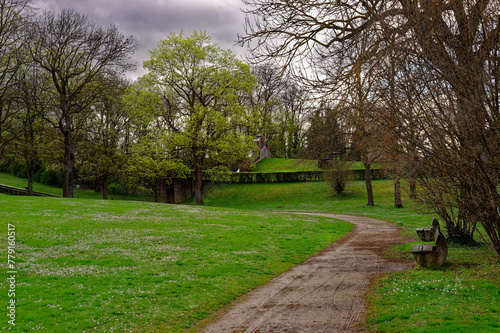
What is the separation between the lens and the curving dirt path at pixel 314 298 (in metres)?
6.88

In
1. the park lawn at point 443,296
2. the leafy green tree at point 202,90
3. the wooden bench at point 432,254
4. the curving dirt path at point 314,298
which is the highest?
the leafy green tree at point 202,90

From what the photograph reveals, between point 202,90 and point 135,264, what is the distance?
106 ft

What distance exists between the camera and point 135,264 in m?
11.3

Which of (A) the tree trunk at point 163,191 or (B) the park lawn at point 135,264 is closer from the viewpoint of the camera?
(B) the park lawn at point 135,264

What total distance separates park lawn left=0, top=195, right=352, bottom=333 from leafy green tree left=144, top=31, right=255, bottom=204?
20.5 m

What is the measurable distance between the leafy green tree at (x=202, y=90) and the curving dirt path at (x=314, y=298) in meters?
28.6

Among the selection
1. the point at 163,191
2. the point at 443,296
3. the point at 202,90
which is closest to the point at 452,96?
the point at 443,296

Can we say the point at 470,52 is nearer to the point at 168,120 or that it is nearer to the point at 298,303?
the point at 298,303

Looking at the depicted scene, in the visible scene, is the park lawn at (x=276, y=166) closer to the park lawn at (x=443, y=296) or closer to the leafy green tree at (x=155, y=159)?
the leafy green tree at (x=155, y=159)

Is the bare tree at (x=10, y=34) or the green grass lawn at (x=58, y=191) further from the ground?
the bare tree at (x=10, y=34)

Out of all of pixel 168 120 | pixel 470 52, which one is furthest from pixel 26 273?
pixel 168 120

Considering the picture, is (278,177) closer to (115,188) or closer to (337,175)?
(337,175)

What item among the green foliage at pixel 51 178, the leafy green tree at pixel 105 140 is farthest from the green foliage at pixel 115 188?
the green foliage at pixel 51 178

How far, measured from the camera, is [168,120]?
42469 millimetres
